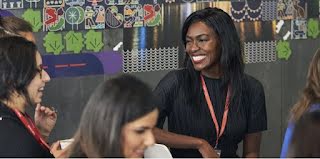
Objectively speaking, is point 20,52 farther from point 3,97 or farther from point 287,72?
point 287,72

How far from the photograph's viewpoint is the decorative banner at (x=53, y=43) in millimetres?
4242

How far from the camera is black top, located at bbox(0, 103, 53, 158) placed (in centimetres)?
247

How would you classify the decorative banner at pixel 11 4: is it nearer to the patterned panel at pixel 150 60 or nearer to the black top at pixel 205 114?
the patterned panel at pixel 150 60

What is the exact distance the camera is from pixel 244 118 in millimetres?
3377

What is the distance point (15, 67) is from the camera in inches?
104

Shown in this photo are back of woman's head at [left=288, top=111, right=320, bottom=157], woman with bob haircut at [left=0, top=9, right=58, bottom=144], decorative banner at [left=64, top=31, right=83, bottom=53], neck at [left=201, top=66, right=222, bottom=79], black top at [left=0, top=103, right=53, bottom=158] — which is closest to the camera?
back of woman's head at [left=288, top=111, right=320, bottom=157]

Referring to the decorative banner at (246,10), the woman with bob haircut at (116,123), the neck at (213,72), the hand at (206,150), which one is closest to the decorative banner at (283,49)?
the decorative banner at (246,10)

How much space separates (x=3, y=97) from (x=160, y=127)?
3.18 ft

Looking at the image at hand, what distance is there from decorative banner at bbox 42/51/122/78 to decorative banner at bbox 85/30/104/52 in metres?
0.04

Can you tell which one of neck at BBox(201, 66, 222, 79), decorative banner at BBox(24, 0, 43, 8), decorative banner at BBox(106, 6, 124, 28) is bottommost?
neck at BBox(201, 66, 222, 79)

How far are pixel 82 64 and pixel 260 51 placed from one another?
1.50 meters

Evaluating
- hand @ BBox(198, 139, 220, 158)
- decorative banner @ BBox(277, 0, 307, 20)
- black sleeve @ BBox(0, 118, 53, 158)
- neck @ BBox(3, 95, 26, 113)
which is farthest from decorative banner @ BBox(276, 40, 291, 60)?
black sleeve @ BBox(0, 118, 53, 158)

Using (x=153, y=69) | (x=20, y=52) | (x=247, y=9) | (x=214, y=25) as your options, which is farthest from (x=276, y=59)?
(x=20, y=52)

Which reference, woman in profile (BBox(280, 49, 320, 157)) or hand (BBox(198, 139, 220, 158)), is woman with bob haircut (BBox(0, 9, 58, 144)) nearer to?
hand (BBox(198, 139, 220, 158))
